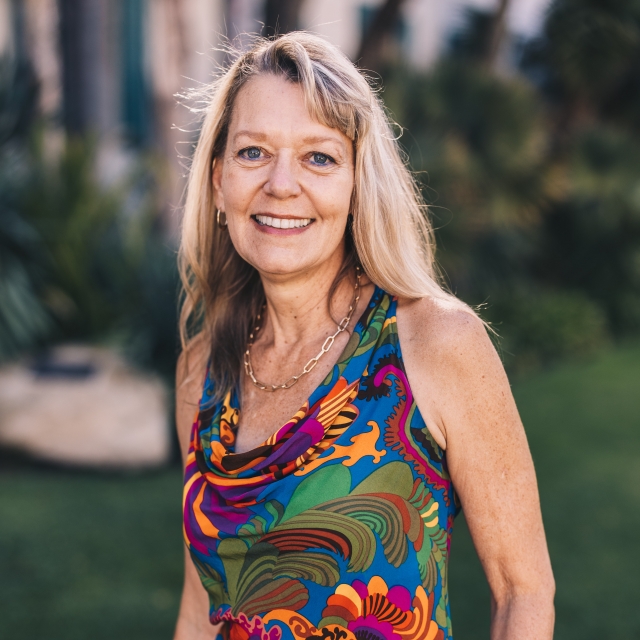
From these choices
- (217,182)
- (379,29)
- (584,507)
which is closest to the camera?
(217,182)

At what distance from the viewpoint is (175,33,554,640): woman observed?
5.68ft

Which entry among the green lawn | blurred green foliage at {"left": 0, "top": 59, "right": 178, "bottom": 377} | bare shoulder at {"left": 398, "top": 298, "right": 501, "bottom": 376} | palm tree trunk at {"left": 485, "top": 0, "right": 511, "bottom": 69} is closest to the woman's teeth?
bare shoulder at {"left": 398, "top": 298, "right": 501, "bottom": 376}

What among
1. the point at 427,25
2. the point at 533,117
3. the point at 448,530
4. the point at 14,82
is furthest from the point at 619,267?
the point at 448,530

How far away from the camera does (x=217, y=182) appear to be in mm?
2232

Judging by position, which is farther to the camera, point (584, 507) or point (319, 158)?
point (584, 507)

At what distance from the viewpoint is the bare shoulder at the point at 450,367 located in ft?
5.57

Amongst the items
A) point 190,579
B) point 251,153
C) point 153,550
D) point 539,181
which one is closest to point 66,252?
point 153,550

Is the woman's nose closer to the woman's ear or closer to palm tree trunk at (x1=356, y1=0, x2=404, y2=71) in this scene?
the woman's ear

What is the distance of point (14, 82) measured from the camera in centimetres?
726

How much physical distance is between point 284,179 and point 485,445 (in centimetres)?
77

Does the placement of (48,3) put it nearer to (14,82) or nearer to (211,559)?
(14,82)

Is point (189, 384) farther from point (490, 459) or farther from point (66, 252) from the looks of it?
point (66, 252)

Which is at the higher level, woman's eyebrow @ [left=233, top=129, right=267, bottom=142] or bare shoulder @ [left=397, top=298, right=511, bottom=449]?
woman's eyebrow @ [left=233, top=129, right=267, bottom=142]

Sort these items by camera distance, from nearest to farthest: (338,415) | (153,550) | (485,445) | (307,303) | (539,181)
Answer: (485,445) → (338,415) → (307,303) → (153,550) → (539,181)
